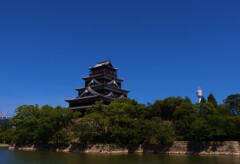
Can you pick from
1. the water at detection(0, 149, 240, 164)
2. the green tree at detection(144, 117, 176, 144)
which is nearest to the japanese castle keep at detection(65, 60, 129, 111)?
the green tree at detection(144, 117, 176, 144)

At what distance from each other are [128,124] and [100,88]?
1819 centimetres

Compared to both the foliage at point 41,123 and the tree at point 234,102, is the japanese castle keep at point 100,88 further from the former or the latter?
the tree at point 234,102

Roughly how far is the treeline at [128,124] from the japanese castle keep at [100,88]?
26.4 ft

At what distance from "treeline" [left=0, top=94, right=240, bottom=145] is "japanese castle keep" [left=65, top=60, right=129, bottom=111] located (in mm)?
8049

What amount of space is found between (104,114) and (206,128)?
542 inches

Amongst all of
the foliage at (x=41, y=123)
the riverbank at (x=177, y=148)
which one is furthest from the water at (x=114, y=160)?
the foliage at (x=41, y=123)

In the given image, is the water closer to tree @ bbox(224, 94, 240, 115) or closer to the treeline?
the treeline

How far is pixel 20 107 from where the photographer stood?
43594 millimetres

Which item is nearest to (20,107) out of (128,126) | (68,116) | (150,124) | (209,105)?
(68,116)

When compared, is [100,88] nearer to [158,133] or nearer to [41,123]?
[41,123]

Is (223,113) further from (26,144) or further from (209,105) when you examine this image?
(26,144)

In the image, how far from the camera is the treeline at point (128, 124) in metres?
33.1

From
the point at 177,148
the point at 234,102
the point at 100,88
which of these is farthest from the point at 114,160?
the point at 100,88

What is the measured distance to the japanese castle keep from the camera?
51000mm
